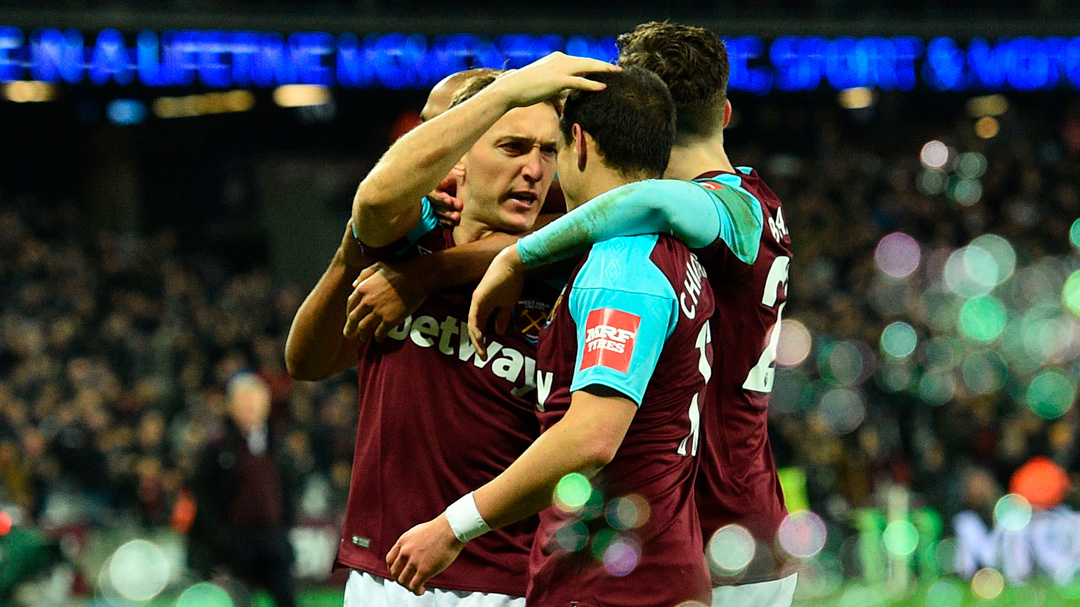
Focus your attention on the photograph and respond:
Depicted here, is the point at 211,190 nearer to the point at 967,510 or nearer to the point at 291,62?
the point at 291,62

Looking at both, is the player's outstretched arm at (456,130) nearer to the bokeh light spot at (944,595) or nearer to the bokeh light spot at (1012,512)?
the bokeh light spot at (944,595)

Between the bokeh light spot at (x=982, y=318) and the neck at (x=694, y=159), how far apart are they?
13584 mm

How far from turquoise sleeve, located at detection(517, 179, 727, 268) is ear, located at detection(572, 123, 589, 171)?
95mm

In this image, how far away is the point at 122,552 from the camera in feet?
34.2

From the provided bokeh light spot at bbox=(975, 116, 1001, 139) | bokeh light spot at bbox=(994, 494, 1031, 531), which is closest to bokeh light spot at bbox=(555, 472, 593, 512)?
bokeh light spot at bbox=(994, 494, 1031, 531)

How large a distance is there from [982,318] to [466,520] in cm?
1551

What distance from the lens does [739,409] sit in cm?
303

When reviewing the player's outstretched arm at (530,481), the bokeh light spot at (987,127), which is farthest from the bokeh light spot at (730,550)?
the bokeh light spot at (987,127)

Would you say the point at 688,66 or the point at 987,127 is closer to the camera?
the point at 688,66

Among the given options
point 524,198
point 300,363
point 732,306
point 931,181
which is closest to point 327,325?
point 300,363

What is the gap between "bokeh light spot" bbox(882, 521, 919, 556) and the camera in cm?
1045

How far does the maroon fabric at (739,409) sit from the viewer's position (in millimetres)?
2979

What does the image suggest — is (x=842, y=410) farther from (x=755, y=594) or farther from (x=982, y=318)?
(x=755, y=594)

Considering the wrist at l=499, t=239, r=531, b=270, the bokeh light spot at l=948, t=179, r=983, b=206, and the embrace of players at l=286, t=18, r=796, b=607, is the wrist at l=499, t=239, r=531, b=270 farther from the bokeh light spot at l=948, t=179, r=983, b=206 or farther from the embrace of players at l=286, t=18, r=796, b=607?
the bokeh light spot at l=948, t=179, r=983, b=206
